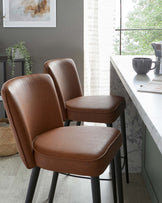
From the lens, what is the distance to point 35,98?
2064 mm

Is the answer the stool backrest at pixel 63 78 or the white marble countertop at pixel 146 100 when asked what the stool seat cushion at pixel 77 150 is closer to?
the white marble countertop at pixel 146 100

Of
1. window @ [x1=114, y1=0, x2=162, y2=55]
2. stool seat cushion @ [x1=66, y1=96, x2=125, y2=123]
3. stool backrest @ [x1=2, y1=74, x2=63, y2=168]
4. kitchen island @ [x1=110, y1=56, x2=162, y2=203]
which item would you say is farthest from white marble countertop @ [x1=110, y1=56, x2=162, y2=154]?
window @ [x1=114, y1=0, x2=162, y2=55]

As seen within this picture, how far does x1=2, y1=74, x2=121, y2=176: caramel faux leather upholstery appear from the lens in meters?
1.75

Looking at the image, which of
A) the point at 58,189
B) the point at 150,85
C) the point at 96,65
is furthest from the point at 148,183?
the point at 96,65

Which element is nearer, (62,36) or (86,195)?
(86,195)

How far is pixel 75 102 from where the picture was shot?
8.90 feet

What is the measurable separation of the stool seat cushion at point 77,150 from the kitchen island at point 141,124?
0.77 feet

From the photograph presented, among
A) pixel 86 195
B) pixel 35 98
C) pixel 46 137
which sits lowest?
pixel 86 195

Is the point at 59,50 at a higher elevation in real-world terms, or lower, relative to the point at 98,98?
higher

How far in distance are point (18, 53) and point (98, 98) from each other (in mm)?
1908

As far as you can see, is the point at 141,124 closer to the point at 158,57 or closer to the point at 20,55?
the point at 158,57

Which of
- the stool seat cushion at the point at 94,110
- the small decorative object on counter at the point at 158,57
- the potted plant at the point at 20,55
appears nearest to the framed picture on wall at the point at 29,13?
the potted plant at the point at 20,55

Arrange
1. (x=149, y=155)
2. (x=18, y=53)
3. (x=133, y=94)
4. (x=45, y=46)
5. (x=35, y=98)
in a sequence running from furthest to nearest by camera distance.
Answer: (x=45, y=46), (x=18, y=53), (x=149, y=155), (x=35, y=98), (x=133, y=94)

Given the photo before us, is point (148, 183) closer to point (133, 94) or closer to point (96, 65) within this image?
point (133, 94)
